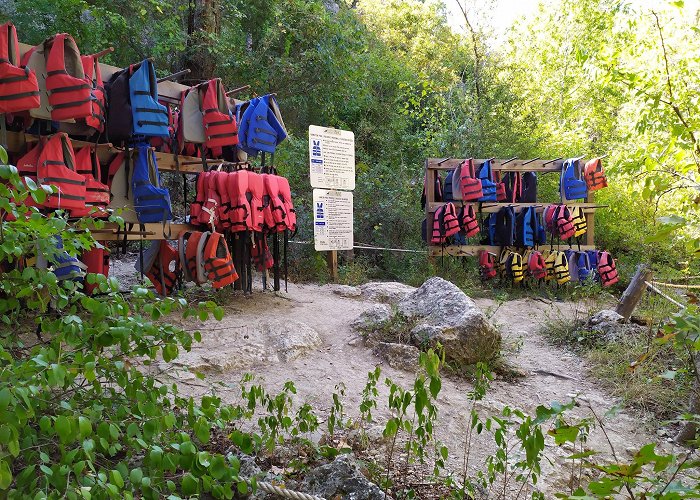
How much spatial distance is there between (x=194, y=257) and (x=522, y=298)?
5.65 metres

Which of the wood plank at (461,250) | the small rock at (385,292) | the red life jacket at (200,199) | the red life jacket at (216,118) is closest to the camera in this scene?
the red life jacket at (216,118)

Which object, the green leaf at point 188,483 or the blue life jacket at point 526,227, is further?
the blue life jacket at point 526,227

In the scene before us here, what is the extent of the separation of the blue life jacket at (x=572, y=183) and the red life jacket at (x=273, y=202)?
241 inches

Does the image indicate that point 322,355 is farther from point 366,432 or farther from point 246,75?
point 246,75

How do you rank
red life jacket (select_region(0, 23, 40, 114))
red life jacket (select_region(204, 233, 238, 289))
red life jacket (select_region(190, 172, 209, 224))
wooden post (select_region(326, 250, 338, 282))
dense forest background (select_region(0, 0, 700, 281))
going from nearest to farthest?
red life jacket (select_region(0, 23, 40, 114))
red life jacket (select_region(204, 233, 238, 289))
red life jacket (select_region(190, 172, 209, 224))
wooden post (select_region(326, 250, 338, 282))
dense forest background (select_region(0, 0, 700, 281))

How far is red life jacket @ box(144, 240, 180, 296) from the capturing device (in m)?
6.16

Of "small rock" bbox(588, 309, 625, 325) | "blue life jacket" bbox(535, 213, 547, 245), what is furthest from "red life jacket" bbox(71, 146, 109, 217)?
"blue life jacket" bbox(535, 213, 547, 245)

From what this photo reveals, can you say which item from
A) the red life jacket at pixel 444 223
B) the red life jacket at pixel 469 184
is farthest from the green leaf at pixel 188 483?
the red life jacket at pixel 469 184

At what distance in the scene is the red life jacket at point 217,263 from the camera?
Answer: 5.80 m

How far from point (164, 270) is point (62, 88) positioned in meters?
2.27

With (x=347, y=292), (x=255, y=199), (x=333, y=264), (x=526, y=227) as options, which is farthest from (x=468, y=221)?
(x=255, y=199)

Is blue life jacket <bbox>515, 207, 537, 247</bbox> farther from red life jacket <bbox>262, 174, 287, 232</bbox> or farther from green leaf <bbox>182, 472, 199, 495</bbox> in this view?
green leaf <bbox>182, 472, 199, 495</bbox>

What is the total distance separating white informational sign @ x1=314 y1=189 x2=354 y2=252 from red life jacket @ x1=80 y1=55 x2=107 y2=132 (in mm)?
3542

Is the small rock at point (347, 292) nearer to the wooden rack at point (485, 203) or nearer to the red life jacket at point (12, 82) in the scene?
the wooden rack at point (485, 203)
